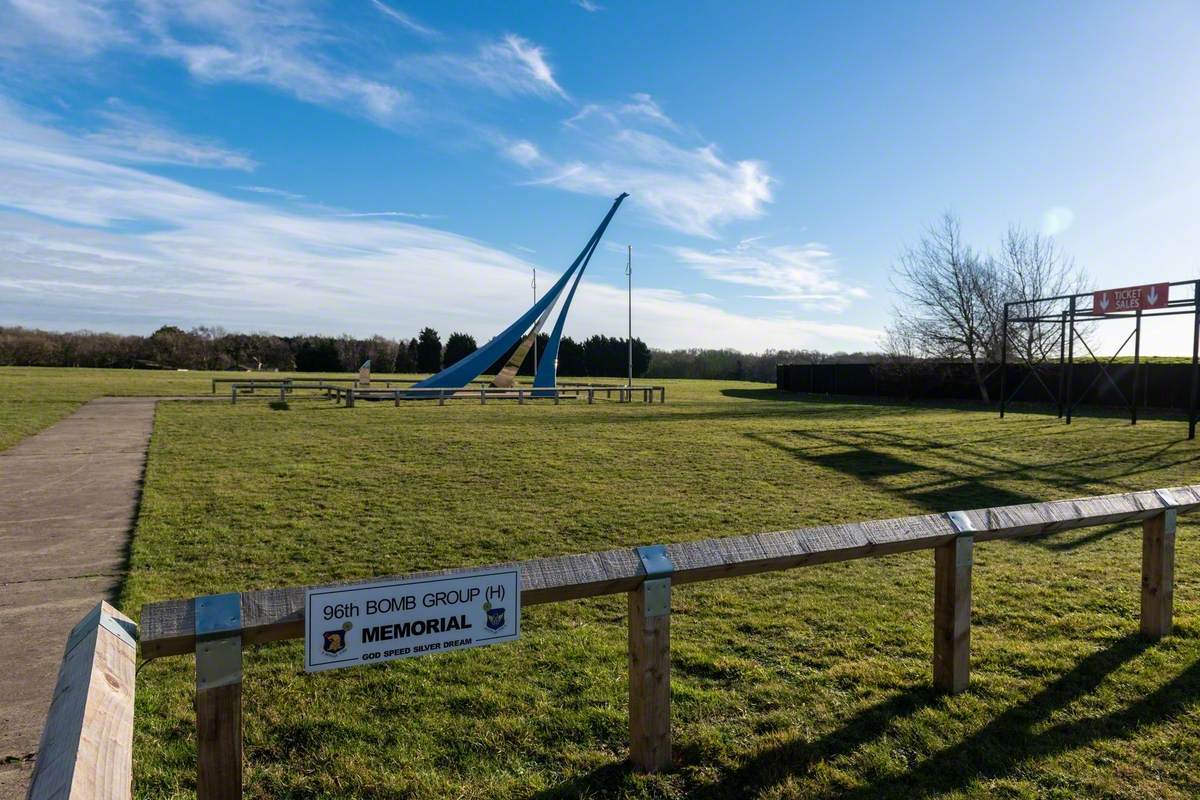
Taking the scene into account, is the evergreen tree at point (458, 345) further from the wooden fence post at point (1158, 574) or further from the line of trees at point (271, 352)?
the wooden fence post at point (1158, 574)

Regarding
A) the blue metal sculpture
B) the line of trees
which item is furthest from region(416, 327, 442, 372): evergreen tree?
the blue metal sculpture

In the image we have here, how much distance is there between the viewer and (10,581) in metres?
5.05

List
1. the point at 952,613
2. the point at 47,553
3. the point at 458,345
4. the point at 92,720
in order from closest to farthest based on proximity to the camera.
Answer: the point at 92,720, the point at 952,613, the point at 47,553, the point at 458,345

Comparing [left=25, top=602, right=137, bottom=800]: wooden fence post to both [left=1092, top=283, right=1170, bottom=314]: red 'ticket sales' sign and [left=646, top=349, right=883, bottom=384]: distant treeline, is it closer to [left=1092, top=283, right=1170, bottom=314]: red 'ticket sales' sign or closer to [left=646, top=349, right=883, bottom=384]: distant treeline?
[left=1092, top=283, right=1170, bottom=314]: red 'ticket sales' sign

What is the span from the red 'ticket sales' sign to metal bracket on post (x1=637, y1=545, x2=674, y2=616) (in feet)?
52.3

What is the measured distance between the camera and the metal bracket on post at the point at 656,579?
2.67m

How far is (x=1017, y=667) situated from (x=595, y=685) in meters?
2.15

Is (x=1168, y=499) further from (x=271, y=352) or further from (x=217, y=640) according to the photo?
(x=271, y=352)

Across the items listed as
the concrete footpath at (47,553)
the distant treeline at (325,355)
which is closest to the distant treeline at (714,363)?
the distant treeline at (325,355)

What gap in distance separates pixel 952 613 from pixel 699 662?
1245mm

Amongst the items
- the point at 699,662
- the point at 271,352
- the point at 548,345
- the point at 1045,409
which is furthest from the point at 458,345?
the point at 699,662

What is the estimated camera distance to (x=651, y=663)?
8.91 feet

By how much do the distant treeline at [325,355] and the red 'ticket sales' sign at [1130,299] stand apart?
146 feet

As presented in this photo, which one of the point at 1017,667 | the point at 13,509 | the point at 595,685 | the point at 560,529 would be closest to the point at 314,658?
the point at 595,685
